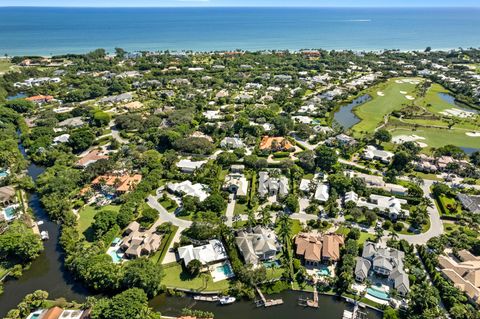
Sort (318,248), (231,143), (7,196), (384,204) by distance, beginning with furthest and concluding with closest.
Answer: (231,143), (7,196), (384,204), (318,248)

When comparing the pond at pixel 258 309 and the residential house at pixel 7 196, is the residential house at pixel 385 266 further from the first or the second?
the residential house at pixel 7 196

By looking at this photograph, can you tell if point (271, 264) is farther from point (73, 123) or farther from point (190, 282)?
point (73, 123)

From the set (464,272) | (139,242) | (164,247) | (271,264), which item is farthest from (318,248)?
(139,242)

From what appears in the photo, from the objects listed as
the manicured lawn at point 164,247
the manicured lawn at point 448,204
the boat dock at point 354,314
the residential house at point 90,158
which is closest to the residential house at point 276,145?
the manicured lawn at point 448,204

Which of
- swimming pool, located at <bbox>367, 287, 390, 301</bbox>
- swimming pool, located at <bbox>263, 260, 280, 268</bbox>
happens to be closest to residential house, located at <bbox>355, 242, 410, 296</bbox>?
swimming pool, located at <bbox>367, 287, 390, 301</bbox>

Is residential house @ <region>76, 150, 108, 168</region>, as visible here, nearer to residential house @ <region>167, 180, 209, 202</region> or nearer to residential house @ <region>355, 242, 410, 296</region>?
residential house @ <region>167, 180, 209, 202</region>
